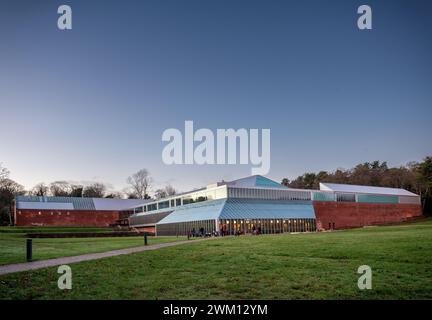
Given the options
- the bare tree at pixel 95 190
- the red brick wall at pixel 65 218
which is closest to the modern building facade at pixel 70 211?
the red brick wall at pixel 65 218

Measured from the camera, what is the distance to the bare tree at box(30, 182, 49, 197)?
132 meters

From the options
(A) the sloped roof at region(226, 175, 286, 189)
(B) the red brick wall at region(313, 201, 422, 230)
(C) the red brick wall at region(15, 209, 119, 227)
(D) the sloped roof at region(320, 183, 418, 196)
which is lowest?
(C) the red brick wall at region(15, 209, 119, 227)

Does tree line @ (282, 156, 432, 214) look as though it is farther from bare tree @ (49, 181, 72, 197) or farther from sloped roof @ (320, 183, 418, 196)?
bare tree @ (49, 181, 72, 197)

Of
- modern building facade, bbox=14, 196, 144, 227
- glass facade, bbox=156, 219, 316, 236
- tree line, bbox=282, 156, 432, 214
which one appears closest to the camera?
glass facade, bbox=156, 219, 316, 236

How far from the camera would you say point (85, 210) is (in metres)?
96.6

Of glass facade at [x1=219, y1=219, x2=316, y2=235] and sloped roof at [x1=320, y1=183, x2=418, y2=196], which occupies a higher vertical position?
sloped roof at [x1=320, y1=183, x2=418, y2=196]

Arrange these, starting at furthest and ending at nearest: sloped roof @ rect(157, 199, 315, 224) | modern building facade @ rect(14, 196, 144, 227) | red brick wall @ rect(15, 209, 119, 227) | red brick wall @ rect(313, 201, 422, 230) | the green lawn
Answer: modern building facade @ rect(14, 196, 144, 227) → red brick wall @ rect(15, 209, 119, 227) → red brick wall @ rect(313, 201, 422, 230) → sloped roof @ rect(157, 199, 315, 224) → the green lawn

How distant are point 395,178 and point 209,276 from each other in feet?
365

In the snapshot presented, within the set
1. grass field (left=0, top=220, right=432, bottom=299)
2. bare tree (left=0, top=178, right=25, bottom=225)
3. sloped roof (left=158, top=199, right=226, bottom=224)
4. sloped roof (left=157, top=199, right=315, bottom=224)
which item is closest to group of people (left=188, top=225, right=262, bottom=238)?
sloped roof (left=157, top=199, right=315, bottom=224)

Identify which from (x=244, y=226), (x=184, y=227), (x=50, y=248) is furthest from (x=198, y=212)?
(x=50, y=248)

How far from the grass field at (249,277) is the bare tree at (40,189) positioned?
12956 cm

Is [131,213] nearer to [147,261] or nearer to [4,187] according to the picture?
[4,187]

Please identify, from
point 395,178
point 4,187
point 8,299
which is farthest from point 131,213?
point 8,299

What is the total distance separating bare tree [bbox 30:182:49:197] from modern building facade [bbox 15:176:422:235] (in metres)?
42.5
